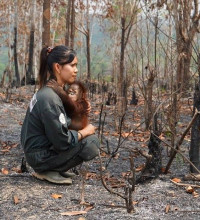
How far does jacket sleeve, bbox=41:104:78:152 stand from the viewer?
9.95 feet

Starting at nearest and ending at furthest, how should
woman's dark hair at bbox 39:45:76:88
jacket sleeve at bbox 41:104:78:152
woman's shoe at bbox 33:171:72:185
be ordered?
1. jacket sleeve at bbox 41:104:78:152
2. woman's dark hair at bbox 39:45:76:88
3. woman's shoe at bbox 33:171:72:185

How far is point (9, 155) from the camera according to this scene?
480 cm

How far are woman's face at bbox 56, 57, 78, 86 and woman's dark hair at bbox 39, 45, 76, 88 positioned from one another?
1.3 inches

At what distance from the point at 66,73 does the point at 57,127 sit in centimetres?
44

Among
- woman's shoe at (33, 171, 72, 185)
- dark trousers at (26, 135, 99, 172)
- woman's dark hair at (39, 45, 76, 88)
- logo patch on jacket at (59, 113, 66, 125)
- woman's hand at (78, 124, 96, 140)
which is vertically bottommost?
woman's shoe at (33, 171, 72, 185)

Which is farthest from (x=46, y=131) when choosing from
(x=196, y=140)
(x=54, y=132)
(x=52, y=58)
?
(x=196, y=140)

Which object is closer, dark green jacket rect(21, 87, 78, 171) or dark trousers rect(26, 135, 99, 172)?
dark green jacket rect(21, 87, 78, 171)

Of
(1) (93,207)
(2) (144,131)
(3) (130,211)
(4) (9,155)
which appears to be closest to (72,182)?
(1) (93,207)

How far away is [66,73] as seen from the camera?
318 cm

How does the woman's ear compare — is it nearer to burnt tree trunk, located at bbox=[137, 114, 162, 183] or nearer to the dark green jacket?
the dark green jacket

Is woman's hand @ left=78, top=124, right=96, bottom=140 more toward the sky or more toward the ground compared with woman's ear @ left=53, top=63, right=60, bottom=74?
more toward the ground

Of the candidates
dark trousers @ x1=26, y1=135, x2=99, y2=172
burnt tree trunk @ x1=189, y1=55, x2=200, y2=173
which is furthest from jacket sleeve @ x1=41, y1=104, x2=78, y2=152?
burnt tree trunk @ x1=189, y1=55, x2=200, y2=173

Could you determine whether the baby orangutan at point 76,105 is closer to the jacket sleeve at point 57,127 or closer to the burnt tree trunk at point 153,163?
the jacket sleeve at point 57,127

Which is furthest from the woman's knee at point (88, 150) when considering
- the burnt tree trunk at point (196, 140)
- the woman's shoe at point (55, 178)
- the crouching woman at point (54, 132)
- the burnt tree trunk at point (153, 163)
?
the burnt tree trunk at point (196, 140)
